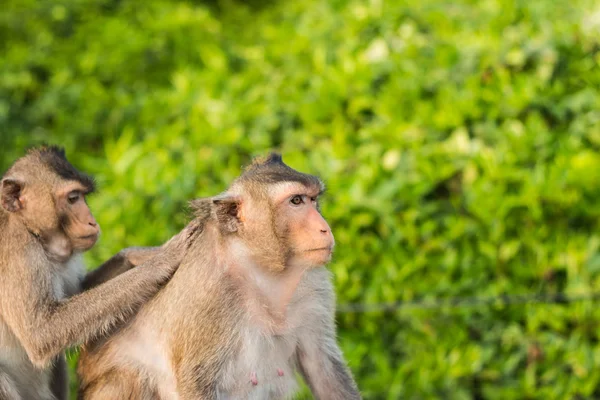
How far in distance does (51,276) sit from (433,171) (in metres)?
2.82

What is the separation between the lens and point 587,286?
5738 millimetres

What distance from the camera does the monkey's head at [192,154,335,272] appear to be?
3.25 metres

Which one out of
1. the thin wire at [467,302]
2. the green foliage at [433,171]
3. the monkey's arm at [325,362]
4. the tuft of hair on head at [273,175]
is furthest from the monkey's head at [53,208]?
the thin wire at [467,302]

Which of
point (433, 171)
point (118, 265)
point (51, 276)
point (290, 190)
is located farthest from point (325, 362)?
point (433, 171)

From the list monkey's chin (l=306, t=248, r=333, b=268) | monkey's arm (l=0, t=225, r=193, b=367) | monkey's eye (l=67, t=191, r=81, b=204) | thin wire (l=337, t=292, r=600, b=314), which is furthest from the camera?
thin wire (l=337, t=292, r=600, b=314)

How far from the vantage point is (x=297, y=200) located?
333 cm

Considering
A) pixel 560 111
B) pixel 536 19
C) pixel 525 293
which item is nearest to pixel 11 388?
pixel 525 293

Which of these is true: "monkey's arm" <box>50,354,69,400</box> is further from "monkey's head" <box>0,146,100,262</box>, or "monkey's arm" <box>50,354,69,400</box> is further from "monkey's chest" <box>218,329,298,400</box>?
"monkey's chest" <box>218,329,298,400</box>

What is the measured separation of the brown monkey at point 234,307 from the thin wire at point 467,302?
2148 millimetres

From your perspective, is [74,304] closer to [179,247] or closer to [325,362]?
[179,247]

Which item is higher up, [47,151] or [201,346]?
[47,151]

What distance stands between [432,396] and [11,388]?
2796 mm

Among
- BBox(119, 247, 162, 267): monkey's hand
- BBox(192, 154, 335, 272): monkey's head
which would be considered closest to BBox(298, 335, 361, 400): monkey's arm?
BBox(192, 154, 335, 272): monkey's head

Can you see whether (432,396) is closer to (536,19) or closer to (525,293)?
(525,293)
